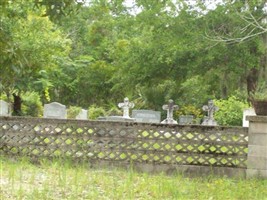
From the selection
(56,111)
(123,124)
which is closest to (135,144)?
(123,124)

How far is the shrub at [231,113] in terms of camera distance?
66.5 ft

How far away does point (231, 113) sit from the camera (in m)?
20.4

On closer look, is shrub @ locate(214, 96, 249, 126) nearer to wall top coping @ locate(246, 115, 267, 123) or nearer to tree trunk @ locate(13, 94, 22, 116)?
tree trunk @ locate(13, 94, 22, 116)

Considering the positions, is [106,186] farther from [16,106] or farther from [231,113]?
[231,113]

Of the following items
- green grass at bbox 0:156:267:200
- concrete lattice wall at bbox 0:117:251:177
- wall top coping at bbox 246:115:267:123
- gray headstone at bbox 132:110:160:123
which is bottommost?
green grass at bbox 0:156:267:200

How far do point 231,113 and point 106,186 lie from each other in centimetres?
1478

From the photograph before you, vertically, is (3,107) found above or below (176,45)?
below

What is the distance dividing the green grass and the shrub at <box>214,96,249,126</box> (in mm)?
12554

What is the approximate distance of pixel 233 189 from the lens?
6.71 m

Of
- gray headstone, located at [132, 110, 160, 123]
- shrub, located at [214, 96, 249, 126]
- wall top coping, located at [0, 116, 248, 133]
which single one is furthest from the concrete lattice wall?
shrub, located at [214, 96, 249, 126]

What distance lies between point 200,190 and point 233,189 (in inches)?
21.0

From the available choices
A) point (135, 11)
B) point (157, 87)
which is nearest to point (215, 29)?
point (135, 11)

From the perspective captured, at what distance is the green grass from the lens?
5.66 m

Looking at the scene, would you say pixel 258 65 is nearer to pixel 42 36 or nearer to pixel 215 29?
pixel 215 29
